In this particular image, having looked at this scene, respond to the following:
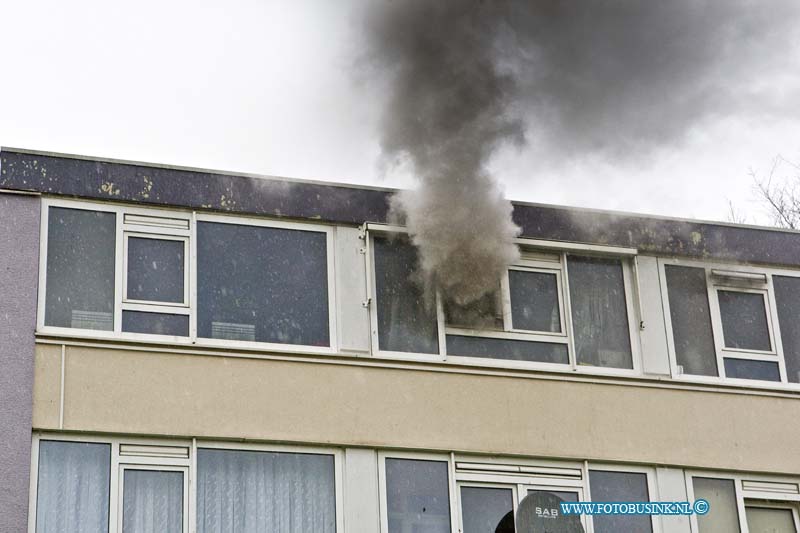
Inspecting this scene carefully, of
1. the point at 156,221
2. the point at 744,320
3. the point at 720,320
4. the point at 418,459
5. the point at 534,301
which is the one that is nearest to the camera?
the point at 418,459

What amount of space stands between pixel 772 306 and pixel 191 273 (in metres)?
7.12

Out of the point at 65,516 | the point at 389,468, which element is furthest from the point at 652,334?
the point at 65,516

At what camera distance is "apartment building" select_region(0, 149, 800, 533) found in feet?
47.0

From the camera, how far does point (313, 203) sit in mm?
15992

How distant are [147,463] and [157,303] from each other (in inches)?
67.5

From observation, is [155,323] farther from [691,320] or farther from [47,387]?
[691,320]

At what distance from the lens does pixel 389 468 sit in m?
15.1

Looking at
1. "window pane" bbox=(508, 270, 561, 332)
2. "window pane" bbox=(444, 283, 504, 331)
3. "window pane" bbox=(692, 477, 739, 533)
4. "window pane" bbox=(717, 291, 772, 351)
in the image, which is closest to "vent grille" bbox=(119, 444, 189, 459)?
"window pane" bbox=(444, 283, 504, 331)

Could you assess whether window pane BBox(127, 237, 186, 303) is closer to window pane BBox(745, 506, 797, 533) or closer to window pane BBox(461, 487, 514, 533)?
window pane BBox(461, 487, 514, 533)

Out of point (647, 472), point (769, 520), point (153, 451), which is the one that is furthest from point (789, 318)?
point (153, 451)

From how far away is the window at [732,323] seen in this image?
17.0m

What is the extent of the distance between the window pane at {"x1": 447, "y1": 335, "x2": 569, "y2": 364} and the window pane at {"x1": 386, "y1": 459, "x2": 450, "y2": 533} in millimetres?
1412

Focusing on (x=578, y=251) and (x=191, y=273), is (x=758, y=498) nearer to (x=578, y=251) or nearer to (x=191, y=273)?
(x=578, y=251)

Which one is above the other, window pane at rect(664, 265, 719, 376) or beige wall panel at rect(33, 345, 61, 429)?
window pane at rect(664, 265, 719, 376)
